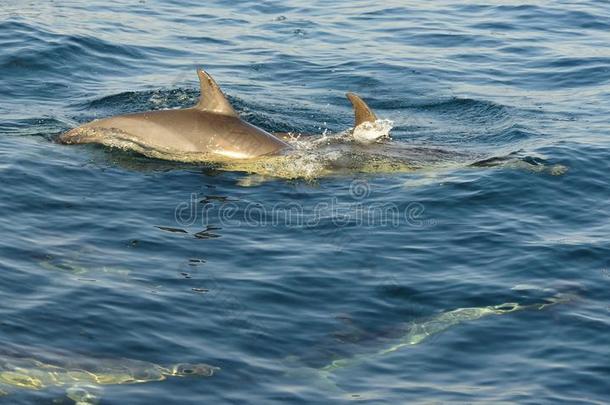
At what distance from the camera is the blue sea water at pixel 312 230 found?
29.6 ft

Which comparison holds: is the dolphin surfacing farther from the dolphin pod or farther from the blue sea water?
the blue sea water

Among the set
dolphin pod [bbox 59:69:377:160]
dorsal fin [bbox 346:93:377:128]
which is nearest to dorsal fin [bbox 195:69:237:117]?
dolphin pod [bbox 59:69:377:160]

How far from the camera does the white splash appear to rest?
1540 cm

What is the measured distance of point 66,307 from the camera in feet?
31.7

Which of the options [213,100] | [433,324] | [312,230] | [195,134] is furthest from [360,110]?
[433,324]

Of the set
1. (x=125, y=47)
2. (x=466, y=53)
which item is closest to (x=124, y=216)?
(x=125, y=47)

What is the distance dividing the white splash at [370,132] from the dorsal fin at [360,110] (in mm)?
73

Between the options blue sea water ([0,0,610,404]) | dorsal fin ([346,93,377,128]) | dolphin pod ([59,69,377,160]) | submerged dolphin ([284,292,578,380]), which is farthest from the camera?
dorsal fin ([346,93,377,128])

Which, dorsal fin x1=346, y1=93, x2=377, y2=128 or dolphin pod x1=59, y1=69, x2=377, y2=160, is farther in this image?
dorsal fin x1=346, y1=93, x2=377, y2=128

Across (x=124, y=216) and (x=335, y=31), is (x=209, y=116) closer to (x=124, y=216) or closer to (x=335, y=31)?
(x=124, y=216)

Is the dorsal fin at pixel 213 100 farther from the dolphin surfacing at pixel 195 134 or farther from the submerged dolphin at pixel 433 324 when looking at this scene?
the submerged dolphin at pixel 433 324

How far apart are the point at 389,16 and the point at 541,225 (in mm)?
14091

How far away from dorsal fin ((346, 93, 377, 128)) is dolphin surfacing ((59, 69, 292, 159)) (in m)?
1.32

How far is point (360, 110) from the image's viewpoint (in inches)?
603
